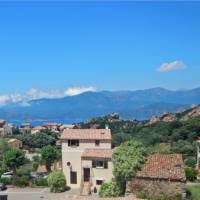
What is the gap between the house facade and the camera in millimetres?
44031

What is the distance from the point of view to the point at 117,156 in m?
36.5

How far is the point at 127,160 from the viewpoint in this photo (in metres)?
35.1

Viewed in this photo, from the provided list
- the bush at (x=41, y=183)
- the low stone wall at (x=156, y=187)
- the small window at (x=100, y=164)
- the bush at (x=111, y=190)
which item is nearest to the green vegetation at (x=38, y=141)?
the bush at (x=41, y=183)

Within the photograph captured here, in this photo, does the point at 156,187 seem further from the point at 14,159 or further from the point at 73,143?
the point at 14,159

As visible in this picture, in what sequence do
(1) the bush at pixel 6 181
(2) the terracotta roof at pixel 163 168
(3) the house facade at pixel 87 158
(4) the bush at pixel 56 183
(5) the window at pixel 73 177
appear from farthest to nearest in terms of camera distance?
1. (1) the bush at pixel 6 181
2. (5) the window at pixel 73 177
3. (4) the bush at pixel 56 183
4. (3) the house facade at pixel 87 158
5. (2) the terracotta roof at pixel 163 168

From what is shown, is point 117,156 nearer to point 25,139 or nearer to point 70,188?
point 70,188

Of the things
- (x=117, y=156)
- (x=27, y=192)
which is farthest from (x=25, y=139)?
(x=117, y=156)

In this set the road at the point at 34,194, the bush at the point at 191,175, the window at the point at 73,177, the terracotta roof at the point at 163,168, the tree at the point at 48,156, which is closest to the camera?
the terracotta roof at the point at 163,168

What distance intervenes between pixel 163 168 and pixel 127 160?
340 cm

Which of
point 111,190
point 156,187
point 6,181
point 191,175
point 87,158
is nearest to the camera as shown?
point 156,187

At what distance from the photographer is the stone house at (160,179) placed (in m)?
30.5

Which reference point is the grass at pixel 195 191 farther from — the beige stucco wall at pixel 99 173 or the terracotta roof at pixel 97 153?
the terracotta roof at pixel 97 153

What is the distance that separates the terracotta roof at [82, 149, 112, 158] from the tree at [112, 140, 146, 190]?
682cm

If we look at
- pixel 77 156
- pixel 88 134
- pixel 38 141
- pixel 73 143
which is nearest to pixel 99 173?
pixel 77 156
